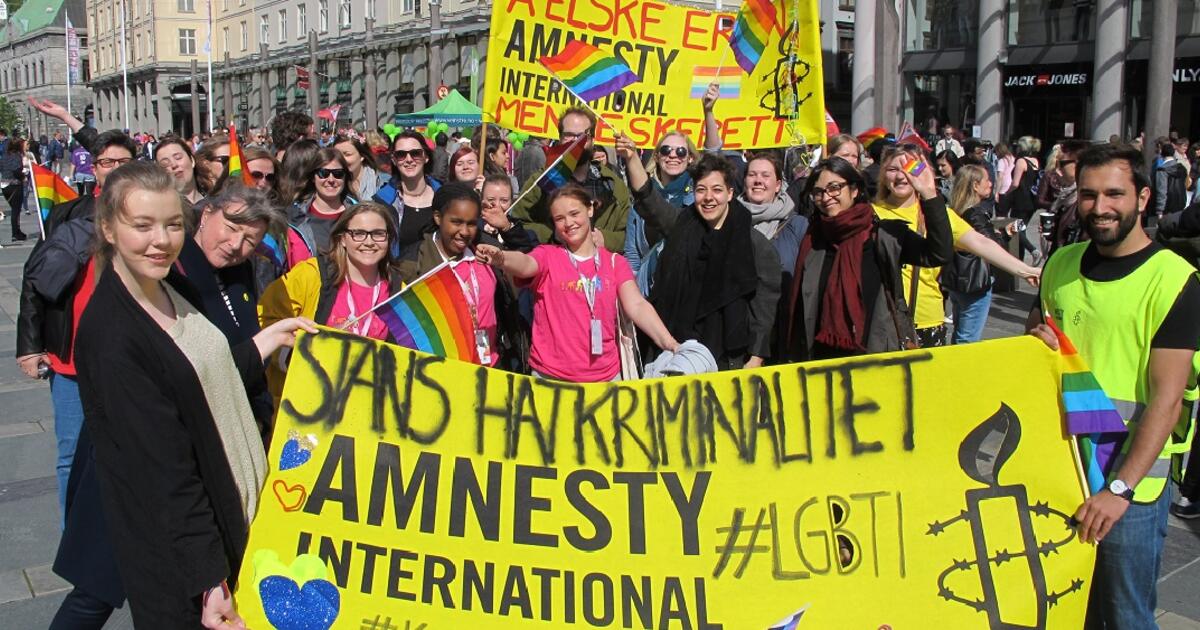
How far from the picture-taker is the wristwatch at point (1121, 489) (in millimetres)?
3035

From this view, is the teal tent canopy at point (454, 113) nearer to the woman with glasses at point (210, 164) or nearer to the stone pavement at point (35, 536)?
the stone pavement at point (35, 536)

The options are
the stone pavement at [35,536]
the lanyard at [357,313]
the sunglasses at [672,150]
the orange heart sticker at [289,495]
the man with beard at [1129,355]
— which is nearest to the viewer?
the man with beard at [1129,355]

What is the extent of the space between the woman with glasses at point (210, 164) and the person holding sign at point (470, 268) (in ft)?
6.32

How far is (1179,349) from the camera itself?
2945mm

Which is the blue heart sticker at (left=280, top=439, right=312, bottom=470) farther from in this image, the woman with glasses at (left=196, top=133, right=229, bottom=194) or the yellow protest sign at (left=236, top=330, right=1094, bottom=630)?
the woman with glasses at (left=196, top=133, right=229, bottom=194)

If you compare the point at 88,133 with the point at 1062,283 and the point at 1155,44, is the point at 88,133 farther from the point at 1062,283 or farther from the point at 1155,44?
the point at 1155,44

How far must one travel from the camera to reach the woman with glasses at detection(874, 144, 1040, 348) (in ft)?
15.2

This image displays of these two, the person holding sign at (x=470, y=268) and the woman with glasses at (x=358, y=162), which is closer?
the person holding sign at (x=470, y=268)

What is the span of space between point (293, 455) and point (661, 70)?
172 inches

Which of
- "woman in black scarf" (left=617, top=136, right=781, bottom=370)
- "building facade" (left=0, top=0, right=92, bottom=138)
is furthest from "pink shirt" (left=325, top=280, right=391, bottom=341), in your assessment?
"building facade" (left=0, top=0, right=92, bottom=138)

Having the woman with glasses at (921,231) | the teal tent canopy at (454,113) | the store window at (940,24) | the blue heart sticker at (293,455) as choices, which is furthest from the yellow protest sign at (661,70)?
the store window at (940,24)

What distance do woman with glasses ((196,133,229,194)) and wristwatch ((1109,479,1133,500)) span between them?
5.17 meters

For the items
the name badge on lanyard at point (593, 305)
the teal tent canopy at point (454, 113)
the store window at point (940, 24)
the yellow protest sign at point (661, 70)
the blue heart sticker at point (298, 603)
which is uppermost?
the store window at point (940, 24)

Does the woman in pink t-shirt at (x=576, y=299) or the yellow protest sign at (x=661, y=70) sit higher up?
the yellow protest sign at (x=661, y=70)
